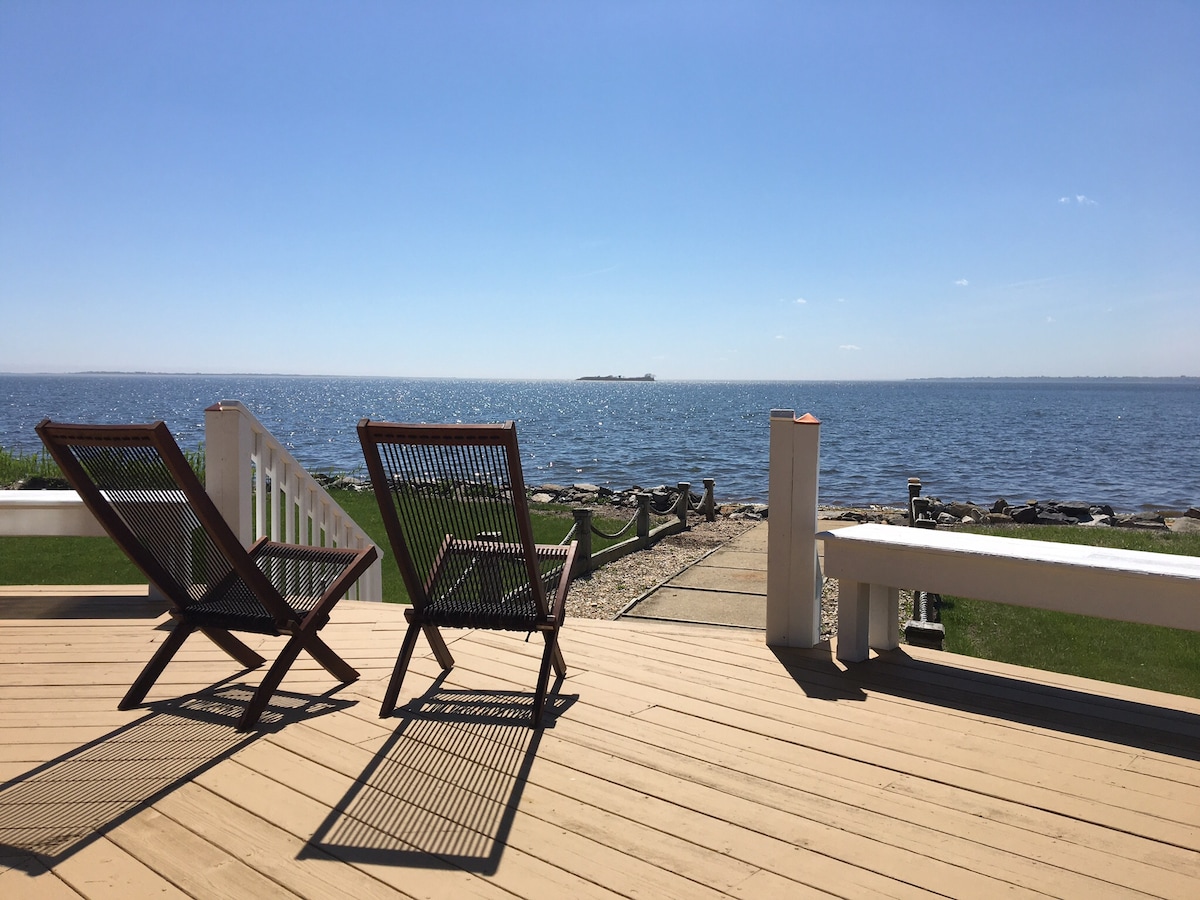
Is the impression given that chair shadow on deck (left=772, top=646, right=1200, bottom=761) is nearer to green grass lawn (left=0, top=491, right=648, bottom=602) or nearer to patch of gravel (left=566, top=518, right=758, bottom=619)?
patch of gravel (left=566, top=518, right=758, bottom=619)

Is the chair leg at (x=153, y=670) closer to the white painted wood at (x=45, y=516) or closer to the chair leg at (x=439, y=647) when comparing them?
the chair leg at (x=439, y=647)

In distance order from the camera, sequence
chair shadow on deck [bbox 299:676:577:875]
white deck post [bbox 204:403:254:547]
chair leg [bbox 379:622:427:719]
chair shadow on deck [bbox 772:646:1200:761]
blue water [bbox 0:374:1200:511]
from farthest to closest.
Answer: blue water [bbox 0:374:1200:511] < white deck post [bbox 204:403:254:547] < chair leg [bbox 379:622:427:719] < chair shadow on deck [bbox 772:646:1200:761] < chair shadow on deck [bbox 299:676:577:875]

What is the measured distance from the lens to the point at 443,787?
2.74 metres

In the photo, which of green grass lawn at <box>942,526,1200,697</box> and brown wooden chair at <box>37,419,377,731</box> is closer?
brown wooden chair at <box>37,419,377,731</box>

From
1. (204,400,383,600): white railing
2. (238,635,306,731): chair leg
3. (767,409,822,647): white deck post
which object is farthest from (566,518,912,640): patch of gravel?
(238,635,306,731): chair leg

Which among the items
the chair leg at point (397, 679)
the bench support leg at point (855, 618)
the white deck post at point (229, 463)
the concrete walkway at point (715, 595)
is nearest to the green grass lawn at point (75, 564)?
the concrete walkway at point (715, 595)

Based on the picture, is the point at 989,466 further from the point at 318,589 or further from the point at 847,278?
the point at 318,589

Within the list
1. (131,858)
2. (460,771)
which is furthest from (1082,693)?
(131,858)

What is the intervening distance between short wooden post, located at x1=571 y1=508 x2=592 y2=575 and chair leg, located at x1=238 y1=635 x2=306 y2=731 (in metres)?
6.39

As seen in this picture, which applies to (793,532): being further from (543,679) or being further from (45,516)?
(45,516)

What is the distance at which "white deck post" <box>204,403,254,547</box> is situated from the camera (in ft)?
16.3

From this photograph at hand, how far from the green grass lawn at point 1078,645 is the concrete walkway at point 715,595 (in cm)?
156

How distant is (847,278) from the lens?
52.3 m

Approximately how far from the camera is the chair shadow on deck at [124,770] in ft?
7.63
